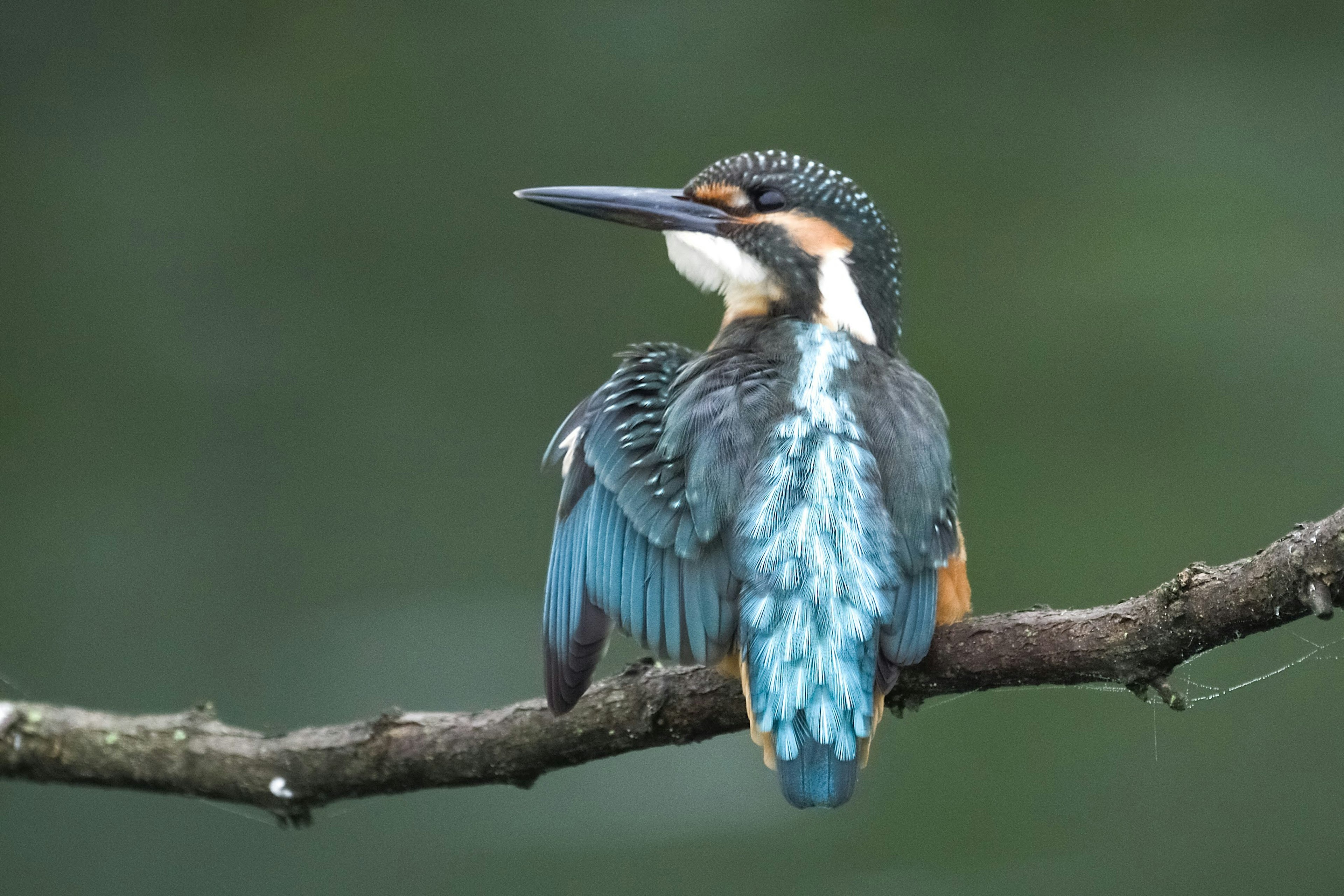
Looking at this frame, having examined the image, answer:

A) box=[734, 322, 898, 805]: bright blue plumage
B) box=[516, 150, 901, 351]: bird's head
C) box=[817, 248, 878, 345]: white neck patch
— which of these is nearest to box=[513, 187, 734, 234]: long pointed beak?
box=[516, 150, 901, 351]: bird's head

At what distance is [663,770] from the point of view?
340 centimetres

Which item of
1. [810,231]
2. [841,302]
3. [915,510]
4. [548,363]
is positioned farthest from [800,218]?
[548,363]

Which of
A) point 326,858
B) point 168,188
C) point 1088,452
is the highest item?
point 168,188

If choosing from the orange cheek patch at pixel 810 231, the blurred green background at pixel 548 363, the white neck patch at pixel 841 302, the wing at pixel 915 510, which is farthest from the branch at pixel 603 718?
the blurred green background at pixel 548 363

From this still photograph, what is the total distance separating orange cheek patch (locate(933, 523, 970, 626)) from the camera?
144cm

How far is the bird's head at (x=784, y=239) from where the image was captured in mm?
1750

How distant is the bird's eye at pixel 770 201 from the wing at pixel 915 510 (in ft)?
1.08

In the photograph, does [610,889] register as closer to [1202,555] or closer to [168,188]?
[1202,555]

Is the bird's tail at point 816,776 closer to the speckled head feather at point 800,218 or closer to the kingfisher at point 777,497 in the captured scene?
the kingfisher at point 777,497

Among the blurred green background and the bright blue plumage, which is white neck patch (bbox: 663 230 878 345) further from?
the blurred green background

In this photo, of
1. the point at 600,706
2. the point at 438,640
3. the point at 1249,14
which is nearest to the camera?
the point at 600,706

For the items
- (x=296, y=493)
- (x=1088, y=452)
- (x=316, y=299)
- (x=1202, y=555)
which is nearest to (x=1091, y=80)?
(x=1088, y=452)

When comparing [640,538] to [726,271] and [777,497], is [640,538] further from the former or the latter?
[726,271]

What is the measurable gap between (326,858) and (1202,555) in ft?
7.79
